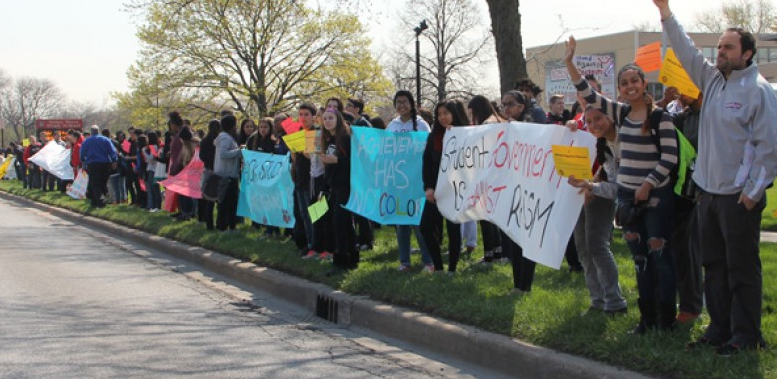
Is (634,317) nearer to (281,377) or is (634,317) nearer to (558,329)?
(558,329)

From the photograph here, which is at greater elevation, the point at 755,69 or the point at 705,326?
the point at 755,69

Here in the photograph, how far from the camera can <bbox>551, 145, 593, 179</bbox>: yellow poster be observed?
6.09m

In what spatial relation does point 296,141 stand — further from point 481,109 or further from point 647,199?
point 647,199

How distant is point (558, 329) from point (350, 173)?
3.87 meters

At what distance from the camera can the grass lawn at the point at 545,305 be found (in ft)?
16.8

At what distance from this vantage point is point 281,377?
5.91 metres

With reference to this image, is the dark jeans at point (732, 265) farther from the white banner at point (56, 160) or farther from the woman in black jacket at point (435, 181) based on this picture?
the white banner at point (56, 160)

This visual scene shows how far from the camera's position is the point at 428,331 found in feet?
22.5

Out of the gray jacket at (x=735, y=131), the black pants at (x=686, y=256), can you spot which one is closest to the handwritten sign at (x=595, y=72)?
the black pants at (x=686, y=256)

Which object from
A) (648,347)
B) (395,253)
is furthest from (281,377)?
(395,253)

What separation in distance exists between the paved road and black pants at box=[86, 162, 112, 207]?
29.6 feet

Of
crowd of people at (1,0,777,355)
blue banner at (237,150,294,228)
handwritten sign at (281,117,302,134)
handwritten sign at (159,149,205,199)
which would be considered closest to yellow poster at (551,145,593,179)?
crowd of people at (1,0,777,355)

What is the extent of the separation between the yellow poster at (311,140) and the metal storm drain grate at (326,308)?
6.67 feet

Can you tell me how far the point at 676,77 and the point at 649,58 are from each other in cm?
114
